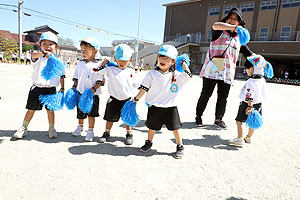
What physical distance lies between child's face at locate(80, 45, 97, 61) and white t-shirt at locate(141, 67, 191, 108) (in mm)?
1033

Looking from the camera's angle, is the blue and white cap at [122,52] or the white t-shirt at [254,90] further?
the white t-shirt at [254,90]

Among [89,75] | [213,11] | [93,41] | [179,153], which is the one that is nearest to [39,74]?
[89,75]

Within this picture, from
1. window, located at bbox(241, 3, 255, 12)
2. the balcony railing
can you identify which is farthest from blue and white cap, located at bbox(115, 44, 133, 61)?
window, located at bbox(241, 3, 255, 12)

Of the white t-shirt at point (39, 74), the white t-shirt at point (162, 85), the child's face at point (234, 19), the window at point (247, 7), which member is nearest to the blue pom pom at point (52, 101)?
the white t-shirt at point (39, 74)

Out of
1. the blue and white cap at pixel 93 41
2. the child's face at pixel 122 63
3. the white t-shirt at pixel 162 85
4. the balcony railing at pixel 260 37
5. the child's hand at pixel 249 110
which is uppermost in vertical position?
the balcony railing at pixel 260 37

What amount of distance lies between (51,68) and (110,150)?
1.52 meters

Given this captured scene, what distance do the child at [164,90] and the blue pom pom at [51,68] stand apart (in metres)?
1.34

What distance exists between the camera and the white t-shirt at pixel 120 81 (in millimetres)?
2994

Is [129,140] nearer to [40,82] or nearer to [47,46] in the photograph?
[40,82]

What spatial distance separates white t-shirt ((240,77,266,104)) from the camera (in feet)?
10.1

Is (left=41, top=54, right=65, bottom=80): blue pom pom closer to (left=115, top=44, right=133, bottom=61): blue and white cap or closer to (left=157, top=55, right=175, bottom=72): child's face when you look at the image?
(left=115, top=44, right=133, bottom=61): blue and white cap

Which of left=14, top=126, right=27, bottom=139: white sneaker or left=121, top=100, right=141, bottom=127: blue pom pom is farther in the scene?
left=14, top=126, right=27, bottom=139: white sneaker

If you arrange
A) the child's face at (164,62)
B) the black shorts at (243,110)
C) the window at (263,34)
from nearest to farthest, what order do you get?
the child's face at (164,62) < the black shorts at (243,110) < the window at (263,34)

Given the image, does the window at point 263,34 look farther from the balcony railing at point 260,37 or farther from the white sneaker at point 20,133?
the white sneaker at point 20,133
